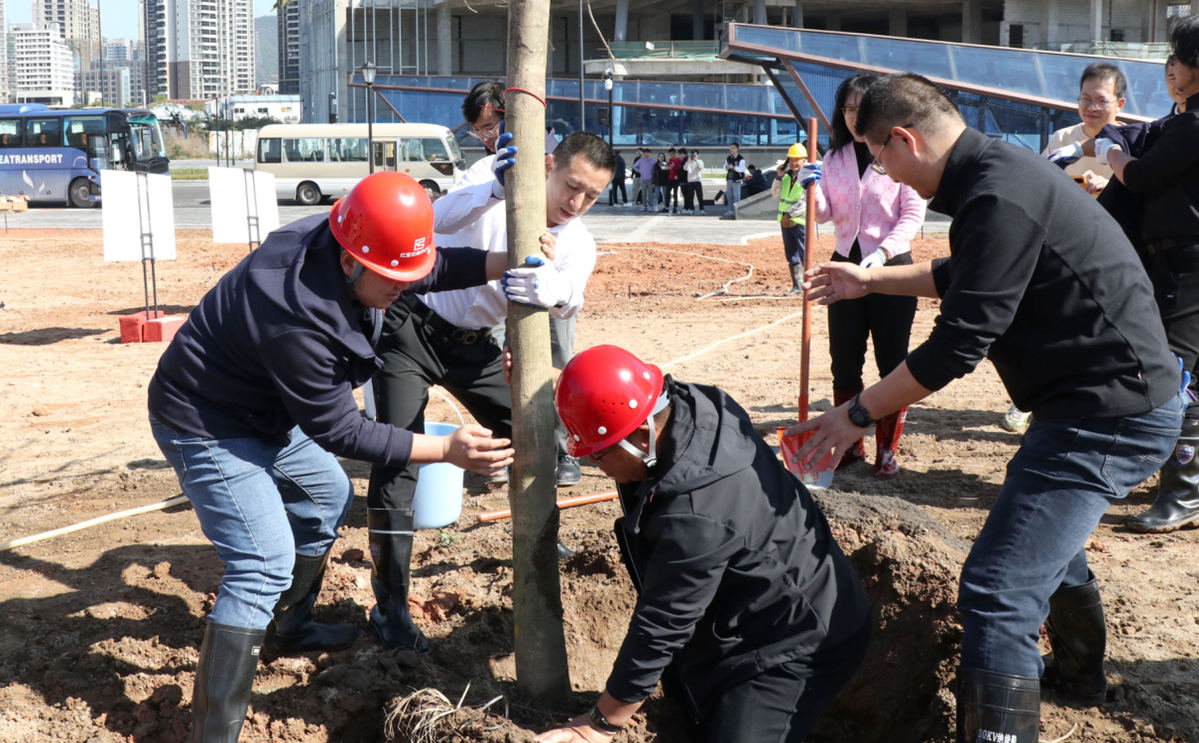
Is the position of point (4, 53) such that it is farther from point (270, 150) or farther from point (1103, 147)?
point (1103, 147)

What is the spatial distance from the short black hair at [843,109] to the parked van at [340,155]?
26503 millimetres

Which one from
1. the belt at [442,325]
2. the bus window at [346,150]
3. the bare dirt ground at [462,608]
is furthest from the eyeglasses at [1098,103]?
the bus window at [346,150]

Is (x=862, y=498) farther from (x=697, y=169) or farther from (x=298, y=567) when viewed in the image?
(x=697, y=169)

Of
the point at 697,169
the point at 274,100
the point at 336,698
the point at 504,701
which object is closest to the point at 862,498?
the point at 504,701

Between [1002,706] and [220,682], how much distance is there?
214cm

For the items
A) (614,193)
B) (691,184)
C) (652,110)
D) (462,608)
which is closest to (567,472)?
(462,608)

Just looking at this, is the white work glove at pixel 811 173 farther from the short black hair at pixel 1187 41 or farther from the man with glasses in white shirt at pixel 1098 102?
the short black hair at pixel 1187 41

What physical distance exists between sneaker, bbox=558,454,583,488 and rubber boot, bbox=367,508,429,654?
186cm

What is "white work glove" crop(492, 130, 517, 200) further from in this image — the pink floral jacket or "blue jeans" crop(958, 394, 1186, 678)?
the pink floral jacket

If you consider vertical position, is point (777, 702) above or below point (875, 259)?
below

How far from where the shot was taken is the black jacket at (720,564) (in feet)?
8.79

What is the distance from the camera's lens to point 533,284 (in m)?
3.05

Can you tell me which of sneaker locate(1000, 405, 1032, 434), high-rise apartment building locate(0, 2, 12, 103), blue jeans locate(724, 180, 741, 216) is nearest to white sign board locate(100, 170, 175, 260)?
sneaker locate(1000, 405, 1032, 434)

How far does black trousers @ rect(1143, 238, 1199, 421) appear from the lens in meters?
4.39
